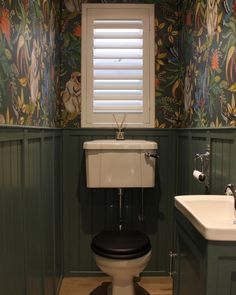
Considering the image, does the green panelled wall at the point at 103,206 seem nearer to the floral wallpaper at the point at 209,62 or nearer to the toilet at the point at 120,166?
the toilet at the point at 120,166

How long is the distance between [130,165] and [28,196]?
0.90m

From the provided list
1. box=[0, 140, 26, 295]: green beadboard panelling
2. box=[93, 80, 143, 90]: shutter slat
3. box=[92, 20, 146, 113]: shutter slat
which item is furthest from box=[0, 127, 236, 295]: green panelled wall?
box=[93, 80, 143, 90]: shutter slat

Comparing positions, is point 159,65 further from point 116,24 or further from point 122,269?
point 122,269

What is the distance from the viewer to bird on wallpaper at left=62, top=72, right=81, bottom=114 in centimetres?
244

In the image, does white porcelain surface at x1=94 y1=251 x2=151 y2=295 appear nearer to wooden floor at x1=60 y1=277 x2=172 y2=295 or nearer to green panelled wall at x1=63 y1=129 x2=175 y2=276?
wooden floor at x1=60 y1=277 x2=172 y2=295

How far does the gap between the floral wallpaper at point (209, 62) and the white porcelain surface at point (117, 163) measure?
1.34 ft

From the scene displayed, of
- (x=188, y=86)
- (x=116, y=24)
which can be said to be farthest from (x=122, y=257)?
(x=116, y=24)

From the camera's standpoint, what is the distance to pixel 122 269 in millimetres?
1869

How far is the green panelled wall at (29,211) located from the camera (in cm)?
112

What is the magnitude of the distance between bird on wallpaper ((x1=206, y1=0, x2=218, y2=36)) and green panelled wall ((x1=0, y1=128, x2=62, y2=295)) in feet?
3.56

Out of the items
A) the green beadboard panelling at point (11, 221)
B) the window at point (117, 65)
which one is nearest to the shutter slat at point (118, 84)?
the window at point (117, 65)

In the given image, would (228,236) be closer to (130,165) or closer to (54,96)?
(130,165)

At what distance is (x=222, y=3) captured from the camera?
1.58m

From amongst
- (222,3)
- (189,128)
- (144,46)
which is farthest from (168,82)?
(222,3)
